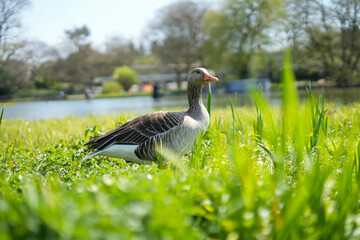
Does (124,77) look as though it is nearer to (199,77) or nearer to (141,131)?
(199,77)

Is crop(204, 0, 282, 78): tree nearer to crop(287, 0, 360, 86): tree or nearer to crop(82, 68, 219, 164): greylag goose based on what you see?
crop(287, 0, 360, 86): tree

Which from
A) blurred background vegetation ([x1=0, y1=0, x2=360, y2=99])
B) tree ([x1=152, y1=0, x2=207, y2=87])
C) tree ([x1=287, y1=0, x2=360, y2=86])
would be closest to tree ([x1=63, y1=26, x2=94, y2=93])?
blurred background vegetation ([x1=0, y1=0, x2=360, y2=99])

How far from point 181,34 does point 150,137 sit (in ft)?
108

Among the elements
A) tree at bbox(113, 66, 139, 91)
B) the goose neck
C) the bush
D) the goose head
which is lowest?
the goose neck

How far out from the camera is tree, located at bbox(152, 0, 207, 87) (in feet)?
110

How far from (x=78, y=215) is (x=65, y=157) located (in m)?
2.81

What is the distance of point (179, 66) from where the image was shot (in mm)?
37656

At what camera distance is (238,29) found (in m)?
29.6

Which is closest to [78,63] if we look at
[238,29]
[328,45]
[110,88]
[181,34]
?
[110,88]

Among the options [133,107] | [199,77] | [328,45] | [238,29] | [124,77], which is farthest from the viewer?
[124,77]

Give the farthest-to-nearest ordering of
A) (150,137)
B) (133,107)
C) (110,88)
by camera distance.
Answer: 1. (110,88)
2. (133,107)
3. (150,137)

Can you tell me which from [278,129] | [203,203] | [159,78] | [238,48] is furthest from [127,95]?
[203,203]

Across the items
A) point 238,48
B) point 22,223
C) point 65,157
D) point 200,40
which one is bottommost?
point 65,157

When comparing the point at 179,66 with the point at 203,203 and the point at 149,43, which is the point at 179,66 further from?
the point at 203,203
